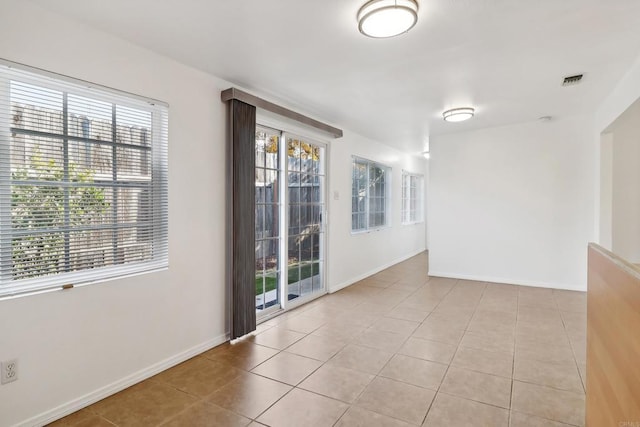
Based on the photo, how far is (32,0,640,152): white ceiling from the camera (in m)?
1.99

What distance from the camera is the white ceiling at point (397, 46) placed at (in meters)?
1.99

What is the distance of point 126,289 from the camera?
7.72 ft

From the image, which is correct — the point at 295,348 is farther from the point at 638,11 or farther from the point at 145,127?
the point at 638,11

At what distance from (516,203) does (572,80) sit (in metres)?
2.34

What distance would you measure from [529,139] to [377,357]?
4237 millimetres

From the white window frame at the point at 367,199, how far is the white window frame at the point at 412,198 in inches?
33.2

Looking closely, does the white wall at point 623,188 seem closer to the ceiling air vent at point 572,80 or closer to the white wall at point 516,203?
the white wall at point 516,203

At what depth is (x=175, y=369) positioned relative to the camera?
2.61 meters

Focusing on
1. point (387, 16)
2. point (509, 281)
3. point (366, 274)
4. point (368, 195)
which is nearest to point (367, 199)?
point (368, 195)

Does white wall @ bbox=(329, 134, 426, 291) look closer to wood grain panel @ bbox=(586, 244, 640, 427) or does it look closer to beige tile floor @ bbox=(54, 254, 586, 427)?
beige tile floor @ bbox=(54, 254, 586, 427)

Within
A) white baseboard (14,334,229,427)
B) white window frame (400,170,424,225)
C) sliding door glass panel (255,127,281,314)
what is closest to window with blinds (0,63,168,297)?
white baseboard (14,334,229,427)

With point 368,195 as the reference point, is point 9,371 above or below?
below

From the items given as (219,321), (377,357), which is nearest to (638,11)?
(377,357)

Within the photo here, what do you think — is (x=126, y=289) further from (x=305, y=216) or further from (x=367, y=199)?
(x=367, y=199)
